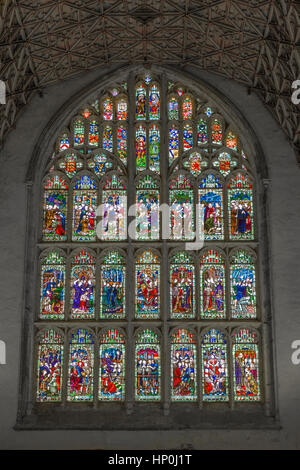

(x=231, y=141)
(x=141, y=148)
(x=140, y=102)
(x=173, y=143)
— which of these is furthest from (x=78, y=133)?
(x=231, y=141)

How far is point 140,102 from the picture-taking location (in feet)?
62.9

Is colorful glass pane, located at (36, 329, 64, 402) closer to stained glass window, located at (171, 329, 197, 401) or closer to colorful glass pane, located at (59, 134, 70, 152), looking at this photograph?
stained glass window, located at (171, 329, 197, 401)

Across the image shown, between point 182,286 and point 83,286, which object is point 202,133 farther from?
point 83,286

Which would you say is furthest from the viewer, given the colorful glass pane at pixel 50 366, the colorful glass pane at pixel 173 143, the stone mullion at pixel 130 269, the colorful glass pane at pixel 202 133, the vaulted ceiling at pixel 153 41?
the colorful glass pane at pixel 202 133

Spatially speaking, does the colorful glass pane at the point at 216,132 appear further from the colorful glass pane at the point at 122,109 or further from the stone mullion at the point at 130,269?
the colorful glass pane at the point at 122,109

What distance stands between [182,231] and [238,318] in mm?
2572

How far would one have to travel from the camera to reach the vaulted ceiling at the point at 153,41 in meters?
16.2

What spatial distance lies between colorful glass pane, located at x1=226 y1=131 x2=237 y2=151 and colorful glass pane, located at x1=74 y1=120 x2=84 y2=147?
12.5ft

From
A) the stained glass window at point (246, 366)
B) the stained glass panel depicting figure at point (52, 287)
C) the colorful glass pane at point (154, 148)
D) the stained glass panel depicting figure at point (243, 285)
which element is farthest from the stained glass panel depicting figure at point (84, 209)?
the stained glass window at point (246, 366)

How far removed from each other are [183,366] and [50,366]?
10.3 ft

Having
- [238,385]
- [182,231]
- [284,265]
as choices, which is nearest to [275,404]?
[238,385]

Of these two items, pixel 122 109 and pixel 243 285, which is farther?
pixel 122 109

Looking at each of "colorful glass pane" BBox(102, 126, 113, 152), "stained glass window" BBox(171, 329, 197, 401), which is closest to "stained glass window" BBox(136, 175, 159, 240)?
"colorful glass pane" BBox(102, 126, 113, 152)

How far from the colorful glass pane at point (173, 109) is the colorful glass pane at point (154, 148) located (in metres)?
0.52
